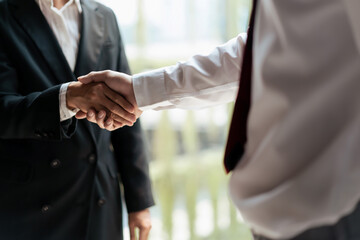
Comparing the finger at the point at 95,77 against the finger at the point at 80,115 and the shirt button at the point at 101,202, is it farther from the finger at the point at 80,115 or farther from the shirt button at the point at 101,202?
the shirt button at the point at 101,202

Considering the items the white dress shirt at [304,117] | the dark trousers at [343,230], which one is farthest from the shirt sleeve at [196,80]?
the dark trousers at [343,230]

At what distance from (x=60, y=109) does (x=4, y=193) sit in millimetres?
291

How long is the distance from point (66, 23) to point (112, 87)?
25cm

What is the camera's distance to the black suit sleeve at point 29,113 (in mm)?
1228

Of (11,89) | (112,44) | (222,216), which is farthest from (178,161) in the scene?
(11,89)

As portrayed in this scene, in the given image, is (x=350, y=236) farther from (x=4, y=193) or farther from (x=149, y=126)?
(x=149, y=126)

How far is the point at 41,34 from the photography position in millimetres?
1313

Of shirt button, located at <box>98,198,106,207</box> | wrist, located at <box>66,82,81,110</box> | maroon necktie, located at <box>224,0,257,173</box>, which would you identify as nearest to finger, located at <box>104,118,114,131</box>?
wrist, located at <box>66,82,81,110</box>

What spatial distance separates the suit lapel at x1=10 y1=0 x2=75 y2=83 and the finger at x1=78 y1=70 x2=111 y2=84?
0.06 metres

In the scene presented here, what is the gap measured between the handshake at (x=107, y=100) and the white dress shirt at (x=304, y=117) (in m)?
0.61

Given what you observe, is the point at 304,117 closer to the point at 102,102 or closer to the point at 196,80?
the point at 196,80

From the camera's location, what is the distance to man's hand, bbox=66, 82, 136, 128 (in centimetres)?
129

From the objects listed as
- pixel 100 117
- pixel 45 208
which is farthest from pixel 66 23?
pixel 45 208

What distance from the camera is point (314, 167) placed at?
2.46ft
